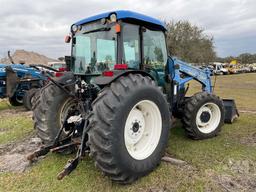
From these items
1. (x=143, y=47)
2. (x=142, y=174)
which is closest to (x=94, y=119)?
(x=142, y=174)

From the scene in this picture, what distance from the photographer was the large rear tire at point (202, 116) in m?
4.94

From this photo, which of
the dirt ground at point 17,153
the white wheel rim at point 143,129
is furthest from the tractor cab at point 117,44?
the dirt ground at point 17,153

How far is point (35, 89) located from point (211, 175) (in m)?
7.58

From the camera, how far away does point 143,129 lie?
3676 millimetres

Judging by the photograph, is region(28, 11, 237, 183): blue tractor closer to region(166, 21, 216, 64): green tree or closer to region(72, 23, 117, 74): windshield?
region(72, 23, 117, 74): windshield

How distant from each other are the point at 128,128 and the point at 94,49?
1.46 m

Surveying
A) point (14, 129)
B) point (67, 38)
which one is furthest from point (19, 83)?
point (67, 38)

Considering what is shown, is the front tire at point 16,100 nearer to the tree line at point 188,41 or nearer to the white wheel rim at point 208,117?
the white wheel rim at point 208,117

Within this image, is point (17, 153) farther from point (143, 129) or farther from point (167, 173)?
point (167, 173)

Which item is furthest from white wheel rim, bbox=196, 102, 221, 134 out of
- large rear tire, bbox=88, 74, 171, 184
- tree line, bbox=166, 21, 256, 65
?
tree line, bbox=166, 21, 256, 65

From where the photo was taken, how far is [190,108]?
4.93 m

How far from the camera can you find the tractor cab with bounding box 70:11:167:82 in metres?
3.68

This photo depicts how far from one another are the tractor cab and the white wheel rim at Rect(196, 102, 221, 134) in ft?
4.13

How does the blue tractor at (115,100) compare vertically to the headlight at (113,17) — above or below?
below
